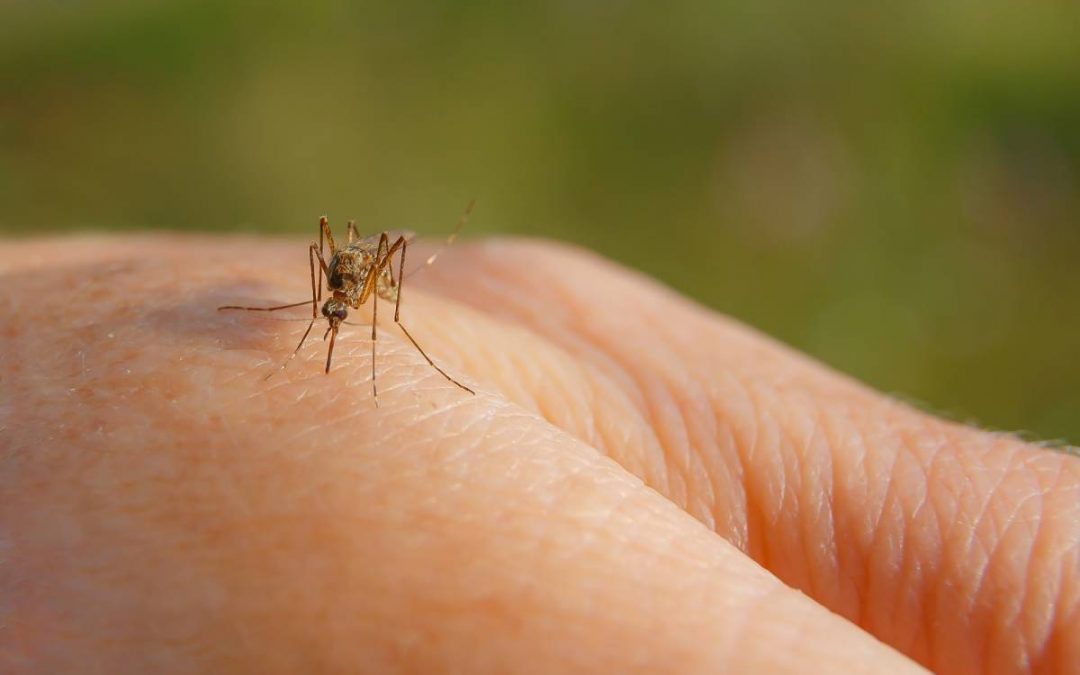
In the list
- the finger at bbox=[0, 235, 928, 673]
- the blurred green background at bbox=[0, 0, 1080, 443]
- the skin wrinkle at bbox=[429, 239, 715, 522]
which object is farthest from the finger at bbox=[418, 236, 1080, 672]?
the blurred green background at bbox=[0, 0, 1080, 443]

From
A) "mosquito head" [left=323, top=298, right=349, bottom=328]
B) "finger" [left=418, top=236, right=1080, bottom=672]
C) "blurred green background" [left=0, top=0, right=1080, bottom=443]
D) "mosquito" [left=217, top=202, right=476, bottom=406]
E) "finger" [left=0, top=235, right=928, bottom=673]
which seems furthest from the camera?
"blurred green background" [left=0, top=0, right=1080, bottom=443]

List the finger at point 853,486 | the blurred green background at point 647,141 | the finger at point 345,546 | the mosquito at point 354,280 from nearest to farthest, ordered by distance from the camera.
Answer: the finger at point 345,546
the finger at point 853,486
the mosquito at point 354,280
the blurred green background at point 647,141

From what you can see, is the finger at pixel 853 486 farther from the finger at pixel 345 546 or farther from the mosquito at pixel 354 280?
the finger at pixel 345 546

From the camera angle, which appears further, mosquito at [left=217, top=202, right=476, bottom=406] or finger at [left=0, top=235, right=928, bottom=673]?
mosquito at [left=217, top=202, right=476, bottom=406]

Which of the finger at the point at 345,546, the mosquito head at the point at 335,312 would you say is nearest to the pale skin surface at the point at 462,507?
the finger at the point at 345,546

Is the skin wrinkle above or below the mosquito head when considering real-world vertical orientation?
below

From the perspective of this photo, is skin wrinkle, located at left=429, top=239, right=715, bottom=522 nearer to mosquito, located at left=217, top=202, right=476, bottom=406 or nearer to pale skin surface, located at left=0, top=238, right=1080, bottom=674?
pale skin surface, located at left=0, top=238, right=1080, bottom=674

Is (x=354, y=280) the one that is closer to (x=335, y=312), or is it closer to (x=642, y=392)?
(x=335, y=312)
